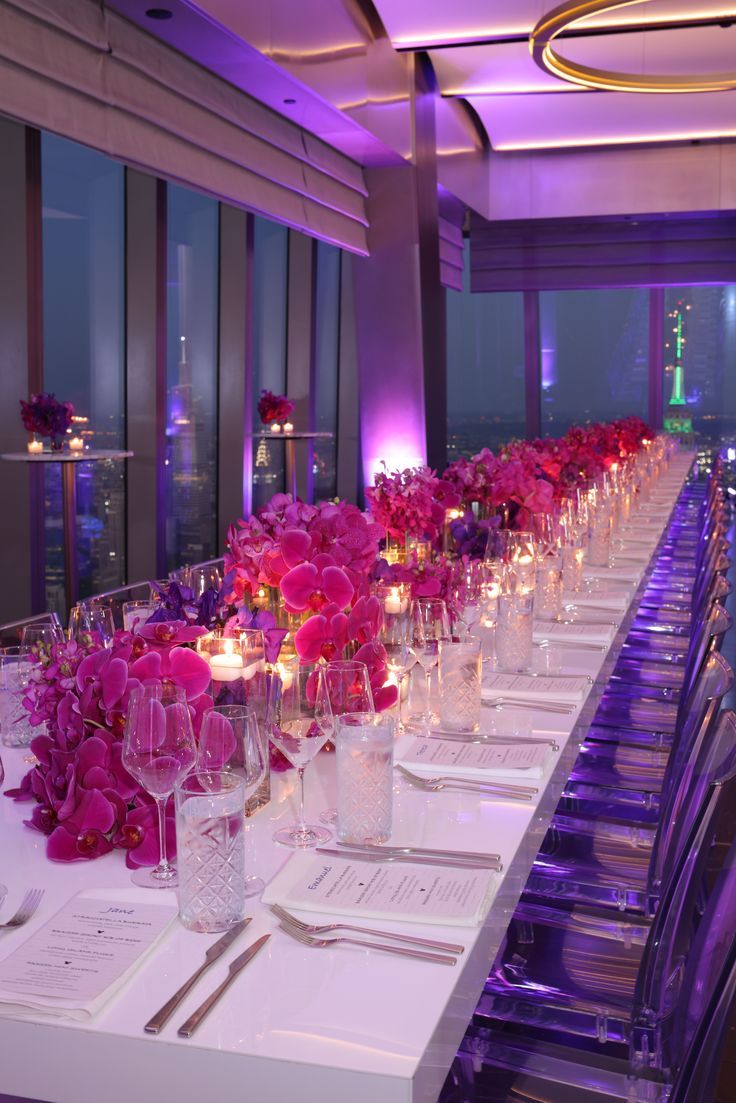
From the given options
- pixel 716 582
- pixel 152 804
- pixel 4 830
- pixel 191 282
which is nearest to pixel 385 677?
pixel 152 804

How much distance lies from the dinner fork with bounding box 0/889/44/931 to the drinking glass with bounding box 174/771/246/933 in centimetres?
18

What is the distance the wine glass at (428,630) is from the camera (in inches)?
83.6

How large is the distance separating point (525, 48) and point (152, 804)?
331 inches

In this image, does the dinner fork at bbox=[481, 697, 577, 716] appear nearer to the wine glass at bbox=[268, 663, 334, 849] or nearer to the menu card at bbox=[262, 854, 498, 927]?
the wine glass at bbox=[268, 663, 334, 849]

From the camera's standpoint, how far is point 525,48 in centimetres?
870

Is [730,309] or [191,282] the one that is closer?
[191,282]

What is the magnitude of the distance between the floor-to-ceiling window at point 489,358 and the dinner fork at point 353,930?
46.9 ft

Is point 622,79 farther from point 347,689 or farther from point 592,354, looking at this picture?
point 592,354

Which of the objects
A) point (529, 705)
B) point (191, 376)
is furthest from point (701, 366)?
point (529, 705)

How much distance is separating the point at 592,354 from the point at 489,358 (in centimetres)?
145

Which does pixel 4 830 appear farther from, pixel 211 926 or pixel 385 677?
pixel 385 677

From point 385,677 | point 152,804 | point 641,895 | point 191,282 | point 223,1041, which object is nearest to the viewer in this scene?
point 223,1041

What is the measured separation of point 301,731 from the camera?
5.14 feet

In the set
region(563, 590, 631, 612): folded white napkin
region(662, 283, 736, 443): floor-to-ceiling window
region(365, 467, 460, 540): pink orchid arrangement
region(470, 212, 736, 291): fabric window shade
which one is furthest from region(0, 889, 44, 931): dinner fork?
region(662, 283, 736, 443): floor-to-ceiling window
